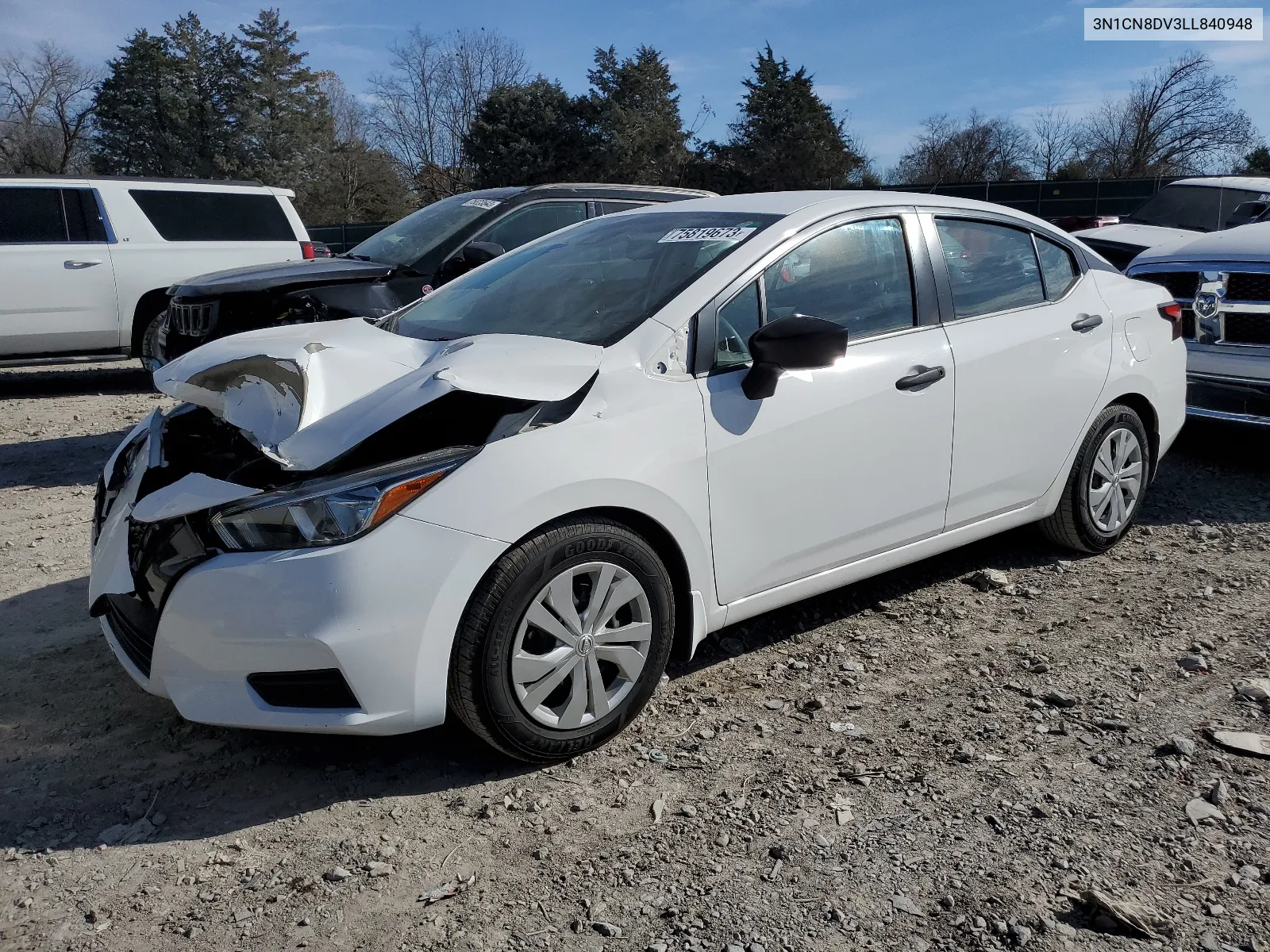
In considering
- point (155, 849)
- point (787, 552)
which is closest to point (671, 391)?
point (787, 552)

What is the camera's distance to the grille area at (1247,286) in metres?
5.98

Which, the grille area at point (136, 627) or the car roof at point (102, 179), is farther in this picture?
the car roof at point (102, 179)

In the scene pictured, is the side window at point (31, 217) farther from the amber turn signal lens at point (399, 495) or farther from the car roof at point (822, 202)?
the amber turn signal lens at point (399, 495)

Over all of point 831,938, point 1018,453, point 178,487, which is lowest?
point 831,938

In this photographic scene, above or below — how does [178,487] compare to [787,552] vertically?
Result: above

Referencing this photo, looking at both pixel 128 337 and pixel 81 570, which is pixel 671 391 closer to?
pixel 81 570

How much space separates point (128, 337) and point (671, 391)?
782 cm

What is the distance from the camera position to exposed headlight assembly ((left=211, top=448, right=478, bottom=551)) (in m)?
2.68

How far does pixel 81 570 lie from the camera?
185 inches

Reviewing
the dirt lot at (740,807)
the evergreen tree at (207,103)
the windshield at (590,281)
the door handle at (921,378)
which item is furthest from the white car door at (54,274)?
the evergreen tree at (207,103)

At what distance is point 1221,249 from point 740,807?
5245 millimetres

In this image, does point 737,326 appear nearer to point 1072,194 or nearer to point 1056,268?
point 1056,268

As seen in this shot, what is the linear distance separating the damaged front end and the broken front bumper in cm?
4

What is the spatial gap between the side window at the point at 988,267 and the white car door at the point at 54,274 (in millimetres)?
7803
